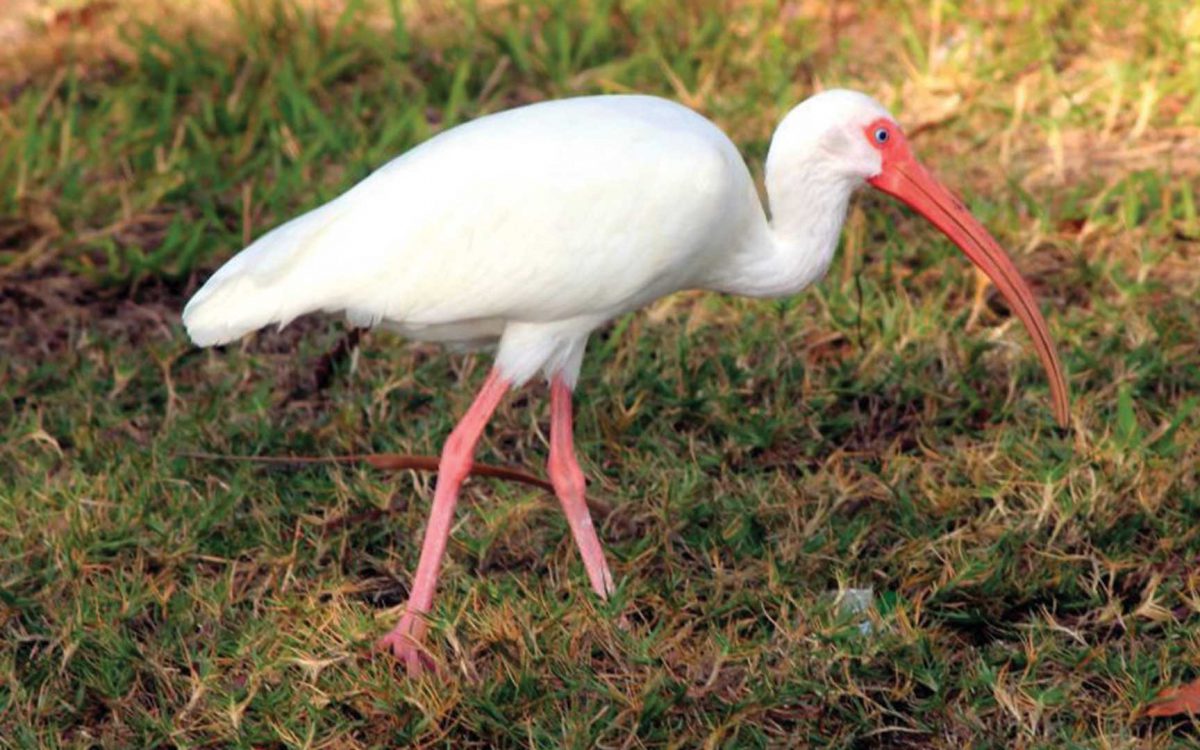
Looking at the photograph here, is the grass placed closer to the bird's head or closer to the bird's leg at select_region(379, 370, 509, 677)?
the bird's leg at select_region(379, 370, 509, 677)

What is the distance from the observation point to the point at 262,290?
13.8 ft

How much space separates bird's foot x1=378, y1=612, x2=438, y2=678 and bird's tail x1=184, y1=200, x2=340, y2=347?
0.68m

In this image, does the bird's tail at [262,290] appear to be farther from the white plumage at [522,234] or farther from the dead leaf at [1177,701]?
the dead leaf at [1177,701]

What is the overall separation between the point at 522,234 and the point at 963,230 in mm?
1012

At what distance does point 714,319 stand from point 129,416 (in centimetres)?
160

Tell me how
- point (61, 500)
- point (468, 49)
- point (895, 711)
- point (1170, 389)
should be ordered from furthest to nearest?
point (468, 49) < point (1170, 389) < point (61, 500) < point (895, 711)

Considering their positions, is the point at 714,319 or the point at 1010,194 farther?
the point at 1010,194

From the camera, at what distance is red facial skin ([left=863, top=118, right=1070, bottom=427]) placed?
4383mm

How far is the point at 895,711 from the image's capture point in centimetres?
378

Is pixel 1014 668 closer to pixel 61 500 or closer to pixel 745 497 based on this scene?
pixel 745 497

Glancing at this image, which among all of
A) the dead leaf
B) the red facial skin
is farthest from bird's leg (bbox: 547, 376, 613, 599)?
the dead leaf

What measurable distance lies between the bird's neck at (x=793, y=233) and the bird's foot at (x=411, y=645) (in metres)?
1.02

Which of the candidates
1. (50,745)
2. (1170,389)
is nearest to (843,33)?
(1170,389)

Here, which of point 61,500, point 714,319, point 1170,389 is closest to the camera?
point 61,500
